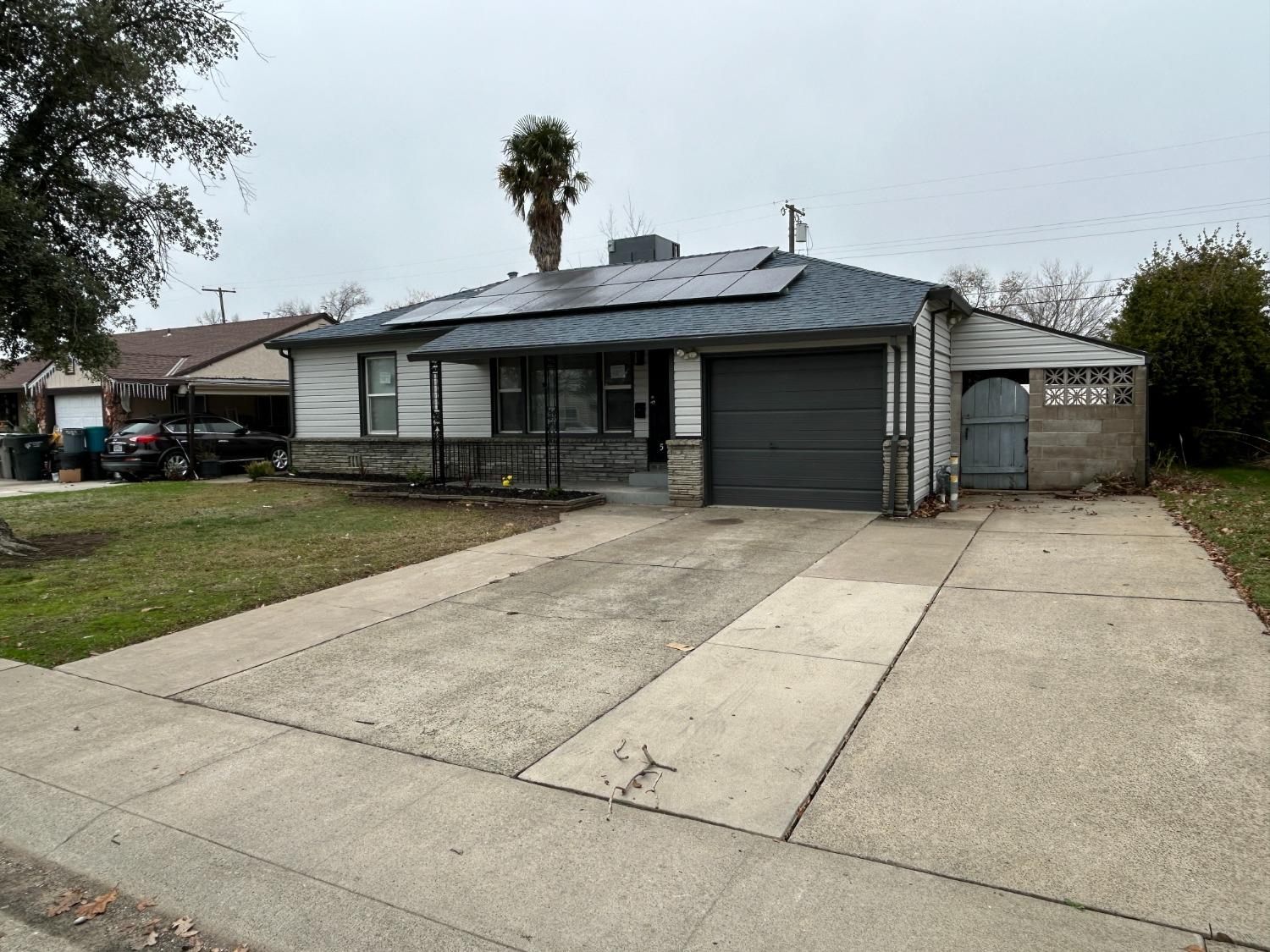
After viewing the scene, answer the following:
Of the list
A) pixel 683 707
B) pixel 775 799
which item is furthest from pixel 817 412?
pixel 775 799

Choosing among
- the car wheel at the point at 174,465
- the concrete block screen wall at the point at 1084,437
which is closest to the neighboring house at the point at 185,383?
the car wheel at the point at 174,465

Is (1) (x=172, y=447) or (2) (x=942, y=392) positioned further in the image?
(1) (x=172, y=447)

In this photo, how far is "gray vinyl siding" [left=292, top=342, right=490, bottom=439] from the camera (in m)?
15.6

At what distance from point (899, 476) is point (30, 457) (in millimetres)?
20377

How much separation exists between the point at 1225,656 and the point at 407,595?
5.99 metres

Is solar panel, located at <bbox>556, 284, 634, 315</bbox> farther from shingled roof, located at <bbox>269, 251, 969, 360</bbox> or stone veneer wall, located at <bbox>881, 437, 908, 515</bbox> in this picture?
stone veneer wall, located at <bbox>881, 437, 908, 515</bbox>

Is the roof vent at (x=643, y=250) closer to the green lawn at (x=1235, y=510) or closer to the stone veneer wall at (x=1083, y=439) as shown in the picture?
the stone veneer wall at (x=1083, y=439)

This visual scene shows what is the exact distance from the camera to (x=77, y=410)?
24.4 meters

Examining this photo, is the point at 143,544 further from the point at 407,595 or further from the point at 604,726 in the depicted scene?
the point at 604,726

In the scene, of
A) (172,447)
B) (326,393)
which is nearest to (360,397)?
(326,393)

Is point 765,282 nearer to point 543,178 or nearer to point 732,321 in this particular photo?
point 732,321

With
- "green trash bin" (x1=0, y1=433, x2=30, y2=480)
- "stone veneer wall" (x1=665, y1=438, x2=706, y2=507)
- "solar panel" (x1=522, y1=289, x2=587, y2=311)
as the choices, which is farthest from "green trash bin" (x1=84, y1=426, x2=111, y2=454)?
"stone veneer wall" (x1=665, y1=438, x2=706, y2=507)

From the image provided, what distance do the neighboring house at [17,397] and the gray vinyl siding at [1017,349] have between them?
28.1 metres

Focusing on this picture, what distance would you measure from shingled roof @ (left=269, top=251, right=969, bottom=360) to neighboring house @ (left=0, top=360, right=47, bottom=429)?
20.5 m
